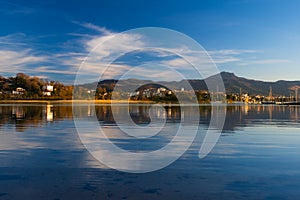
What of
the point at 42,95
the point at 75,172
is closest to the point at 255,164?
the point at 75,172

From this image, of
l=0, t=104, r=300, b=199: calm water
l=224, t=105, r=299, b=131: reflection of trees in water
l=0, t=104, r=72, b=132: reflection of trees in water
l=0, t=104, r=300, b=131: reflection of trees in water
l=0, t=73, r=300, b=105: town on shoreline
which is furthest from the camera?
l=0, t=73, r=300, b=105: town on shoreline

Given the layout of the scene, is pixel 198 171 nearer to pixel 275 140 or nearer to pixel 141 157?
pixel 141 157

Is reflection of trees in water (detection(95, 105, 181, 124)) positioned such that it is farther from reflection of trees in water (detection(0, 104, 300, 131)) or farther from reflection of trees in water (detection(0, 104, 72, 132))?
reflection of trees in water (detection(0, 104, 72, 132))

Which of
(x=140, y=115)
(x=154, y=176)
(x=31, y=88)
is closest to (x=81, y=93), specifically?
(x=31, y=88)

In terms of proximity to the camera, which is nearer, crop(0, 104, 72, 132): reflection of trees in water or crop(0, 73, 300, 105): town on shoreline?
crop(0, 104, 72, 132): reflection of trees in water

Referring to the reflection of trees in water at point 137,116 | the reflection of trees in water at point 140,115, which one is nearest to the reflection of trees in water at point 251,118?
the reflection of trees in water at point 137,116

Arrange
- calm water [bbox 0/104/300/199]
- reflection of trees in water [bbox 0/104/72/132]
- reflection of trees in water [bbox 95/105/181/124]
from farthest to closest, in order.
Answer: reflection of trees in water [bbox 95/105/181/124] → reflection of trees in water [bbox 0/104/72/132] → calm water [bbox 0/104/300/199]

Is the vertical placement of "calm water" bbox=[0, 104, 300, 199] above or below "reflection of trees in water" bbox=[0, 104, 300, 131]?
below

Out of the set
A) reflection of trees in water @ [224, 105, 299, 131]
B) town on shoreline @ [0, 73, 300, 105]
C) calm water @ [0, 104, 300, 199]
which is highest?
town on shoreline @ [0, 73, 300, 105]

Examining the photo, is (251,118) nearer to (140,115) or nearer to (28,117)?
(140,115)

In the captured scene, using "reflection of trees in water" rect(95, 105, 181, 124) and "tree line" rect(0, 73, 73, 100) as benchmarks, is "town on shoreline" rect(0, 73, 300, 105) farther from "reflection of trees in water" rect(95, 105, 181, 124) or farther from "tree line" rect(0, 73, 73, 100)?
"reflection of trees in water" rect(95, 105, 181, 124)

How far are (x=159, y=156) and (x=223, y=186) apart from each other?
423cm

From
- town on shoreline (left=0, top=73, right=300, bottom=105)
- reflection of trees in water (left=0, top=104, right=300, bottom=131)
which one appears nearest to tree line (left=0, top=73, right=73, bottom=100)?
town on shoreline (left=0, top=73, right=300, bottom=105)

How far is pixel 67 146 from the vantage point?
45.8ft
